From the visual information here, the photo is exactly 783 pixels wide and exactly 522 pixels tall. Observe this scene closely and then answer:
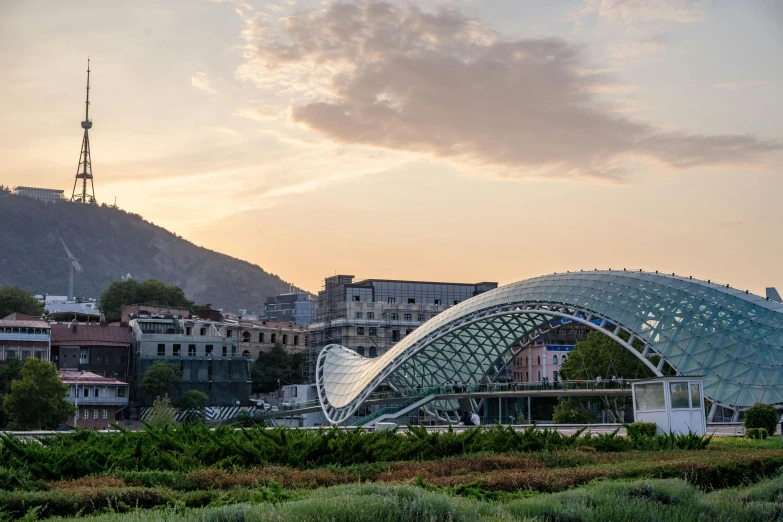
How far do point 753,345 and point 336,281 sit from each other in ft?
296

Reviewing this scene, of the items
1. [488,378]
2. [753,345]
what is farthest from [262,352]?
[753,345]

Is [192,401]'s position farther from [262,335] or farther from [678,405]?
[678,405]

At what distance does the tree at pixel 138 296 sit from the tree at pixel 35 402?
57.8 metres

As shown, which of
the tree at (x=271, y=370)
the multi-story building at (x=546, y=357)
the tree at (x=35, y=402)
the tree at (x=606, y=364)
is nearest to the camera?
the tree at (x=35, y=402)

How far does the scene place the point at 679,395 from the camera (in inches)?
1411

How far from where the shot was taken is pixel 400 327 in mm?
136000

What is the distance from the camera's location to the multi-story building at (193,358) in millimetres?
109250

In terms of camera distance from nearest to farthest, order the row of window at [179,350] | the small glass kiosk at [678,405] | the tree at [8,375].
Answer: the small glass kiosk at [678,405], the tree at [8,375], the row of window at [179,350]

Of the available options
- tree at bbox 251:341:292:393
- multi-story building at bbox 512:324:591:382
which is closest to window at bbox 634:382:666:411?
multi-story building at bbox 512:324:591:382

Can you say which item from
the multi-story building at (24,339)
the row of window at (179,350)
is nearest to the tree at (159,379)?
the row of window at (179,350)

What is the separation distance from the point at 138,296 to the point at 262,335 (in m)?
17.8

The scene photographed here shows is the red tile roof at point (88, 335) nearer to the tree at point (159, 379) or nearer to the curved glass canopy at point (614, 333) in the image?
the tree at point (159, 379)

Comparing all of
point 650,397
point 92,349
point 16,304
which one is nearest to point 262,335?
point 16,304

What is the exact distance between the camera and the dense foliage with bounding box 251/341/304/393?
127 metres
